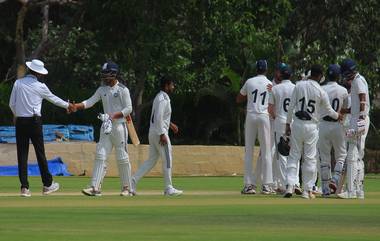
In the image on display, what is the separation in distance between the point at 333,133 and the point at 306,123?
121 centimetres

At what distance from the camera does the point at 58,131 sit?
124ft

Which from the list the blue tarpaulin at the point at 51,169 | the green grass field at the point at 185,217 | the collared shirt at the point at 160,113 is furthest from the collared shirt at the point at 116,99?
the blue tarpaulin at the point at 51,169

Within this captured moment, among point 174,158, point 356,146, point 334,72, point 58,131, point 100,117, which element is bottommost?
point 174,158

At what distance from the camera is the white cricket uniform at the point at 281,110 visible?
23.6 m

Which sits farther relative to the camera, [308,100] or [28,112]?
[28,112]

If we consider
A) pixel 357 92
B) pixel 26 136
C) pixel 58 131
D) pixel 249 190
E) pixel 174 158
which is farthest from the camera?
pixel 58 131

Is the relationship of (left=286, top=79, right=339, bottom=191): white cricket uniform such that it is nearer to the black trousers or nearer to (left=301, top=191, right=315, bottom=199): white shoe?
(left=301, top=191, right=315, bottom=199): white shoe

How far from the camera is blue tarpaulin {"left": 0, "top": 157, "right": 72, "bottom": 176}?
3522cm

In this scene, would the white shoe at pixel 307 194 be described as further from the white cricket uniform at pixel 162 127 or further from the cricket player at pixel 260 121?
the white cricket uniform at pixel 162 127

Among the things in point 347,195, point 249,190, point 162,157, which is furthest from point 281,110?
point 347,195

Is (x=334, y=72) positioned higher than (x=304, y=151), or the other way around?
(x=334, y=72)

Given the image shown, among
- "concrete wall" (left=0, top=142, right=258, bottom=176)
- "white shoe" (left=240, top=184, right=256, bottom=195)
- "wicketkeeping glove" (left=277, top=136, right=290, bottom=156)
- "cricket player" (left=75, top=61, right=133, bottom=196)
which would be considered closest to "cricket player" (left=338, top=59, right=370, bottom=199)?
"wicketkeeping glove" (left=277, top=136, right=290, bottom=156)

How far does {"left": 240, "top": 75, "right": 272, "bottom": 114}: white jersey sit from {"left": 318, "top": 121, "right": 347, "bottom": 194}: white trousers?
124cm

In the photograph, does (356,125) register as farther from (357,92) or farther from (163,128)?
(163,128)
